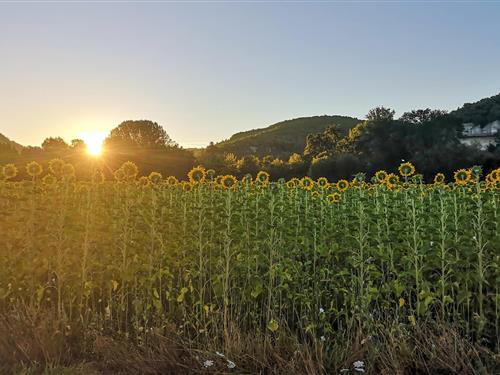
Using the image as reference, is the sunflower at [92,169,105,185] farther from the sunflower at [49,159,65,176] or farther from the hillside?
the hillside

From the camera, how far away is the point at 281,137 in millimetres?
117875

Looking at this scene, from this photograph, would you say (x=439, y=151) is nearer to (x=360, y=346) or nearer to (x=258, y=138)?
(x=360, y=346)

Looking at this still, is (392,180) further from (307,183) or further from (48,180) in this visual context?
(48,180)

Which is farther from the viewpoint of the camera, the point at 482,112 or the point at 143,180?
the point at 482,112

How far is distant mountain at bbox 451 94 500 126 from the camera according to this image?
4872 centimetres

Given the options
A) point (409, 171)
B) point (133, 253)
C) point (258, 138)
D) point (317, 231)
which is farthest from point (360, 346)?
point (258, 138)

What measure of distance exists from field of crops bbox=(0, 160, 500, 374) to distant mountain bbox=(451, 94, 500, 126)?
47.8 metres

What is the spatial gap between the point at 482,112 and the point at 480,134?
5441 millimetres

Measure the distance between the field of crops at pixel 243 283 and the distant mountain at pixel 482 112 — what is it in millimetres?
47795

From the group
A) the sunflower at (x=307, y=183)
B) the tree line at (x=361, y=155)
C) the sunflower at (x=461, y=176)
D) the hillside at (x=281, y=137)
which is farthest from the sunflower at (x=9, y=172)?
the hillside at (x=281, y=137)

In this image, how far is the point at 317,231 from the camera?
17.6 ft

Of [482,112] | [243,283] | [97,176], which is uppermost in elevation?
[482,112]

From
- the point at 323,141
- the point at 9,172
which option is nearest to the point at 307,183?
the point at 9,172

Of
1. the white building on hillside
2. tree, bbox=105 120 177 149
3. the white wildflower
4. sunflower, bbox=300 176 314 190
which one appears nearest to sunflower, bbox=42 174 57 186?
the white wildflower
